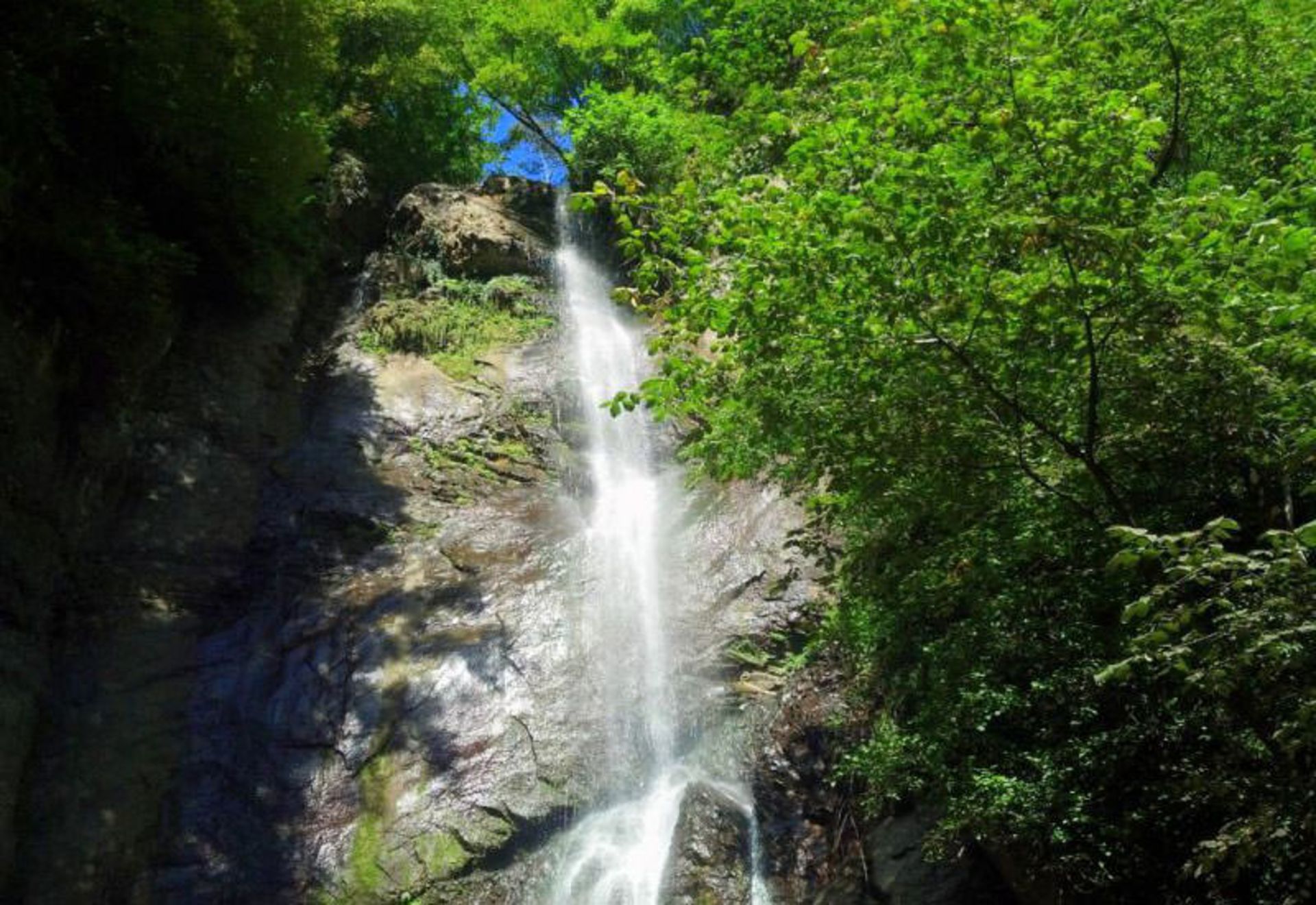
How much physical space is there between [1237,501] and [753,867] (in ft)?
15.4

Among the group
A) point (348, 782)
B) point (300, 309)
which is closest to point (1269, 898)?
point (348, 782)

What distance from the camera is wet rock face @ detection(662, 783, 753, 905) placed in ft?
25.3

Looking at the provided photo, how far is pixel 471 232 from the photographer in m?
18.8

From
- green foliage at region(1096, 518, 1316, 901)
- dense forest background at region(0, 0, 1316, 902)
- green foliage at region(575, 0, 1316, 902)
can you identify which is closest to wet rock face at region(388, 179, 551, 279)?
dense forest background at region(0, 0, 1316, 902)

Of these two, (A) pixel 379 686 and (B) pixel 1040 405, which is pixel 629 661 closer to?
(A) pixel 379 686

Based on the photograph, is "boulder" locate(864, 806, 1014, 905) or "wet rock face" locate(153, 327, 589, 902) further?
"wet rock face" locate(153, 327, 589, 902)

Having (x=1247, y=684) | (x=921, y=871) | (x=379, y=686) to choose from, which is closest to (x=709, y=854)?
(x=921, y=871)

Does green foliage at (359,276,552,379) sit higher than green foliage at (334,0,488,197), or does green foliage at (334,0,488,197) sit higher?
green foliage at (334,0,488,197)

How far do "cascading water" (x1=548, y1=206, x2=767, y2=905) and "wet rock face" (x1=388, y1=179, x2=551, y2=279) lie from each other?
113 inches

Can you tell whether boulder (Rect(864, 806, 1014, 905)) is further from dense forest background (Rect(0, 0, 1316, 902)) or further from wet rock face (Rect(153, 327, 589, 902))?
wet rock face (Rect(153, 327, 589, 902))

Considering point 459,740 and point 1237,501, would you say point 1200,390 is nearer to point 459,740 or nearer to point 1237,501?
point 1237,501

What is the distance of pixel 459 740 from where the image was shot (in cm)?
938

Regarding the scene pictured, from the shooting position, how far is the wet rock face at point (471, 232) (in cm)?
1848

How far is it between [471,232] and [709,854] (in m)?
13.9
